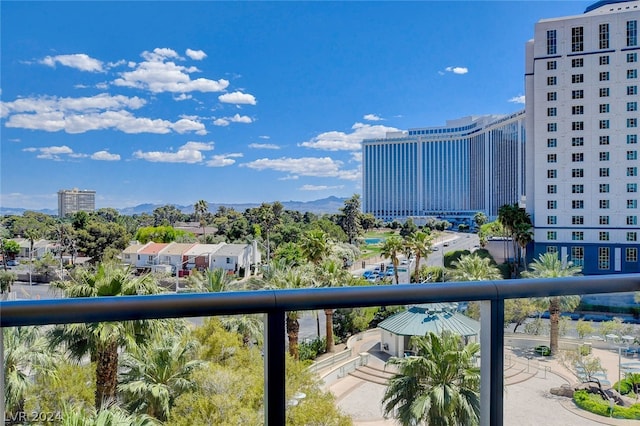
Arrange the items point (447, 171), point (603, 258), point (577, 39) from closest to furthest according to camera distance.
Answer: point (603, 258) → point (577, 39) → point (447, 171)

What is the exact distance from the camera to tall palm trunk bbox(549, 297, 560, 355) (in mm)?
1043

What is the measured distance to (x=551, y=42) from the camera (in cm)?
2159

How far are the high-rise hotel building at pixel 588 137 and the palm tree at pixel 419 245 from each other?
664 centimetres

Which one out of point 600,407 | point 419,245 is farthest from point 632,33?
point 600,407

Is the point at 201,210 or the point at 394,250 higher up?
the point at 201,210

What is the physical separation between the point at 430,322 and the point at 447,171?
2808 cm

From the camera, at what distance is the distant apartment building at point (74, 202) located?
1112 centimetres

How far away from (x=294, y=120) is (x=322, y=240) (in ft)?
70.4

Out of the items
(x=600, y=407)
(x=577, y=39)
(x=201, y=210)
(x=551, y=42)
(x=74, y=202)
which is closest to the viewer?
(x=600, y=407)

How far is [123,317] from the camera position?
32.1 inches

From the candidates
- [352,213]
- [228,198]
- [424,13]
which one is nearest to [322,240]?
[352,213]

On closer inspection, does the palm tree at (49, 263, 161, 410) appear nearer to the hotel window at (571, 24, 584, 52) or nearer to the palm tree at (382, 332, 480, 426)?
the palm tree at (382, 332, 480, 426)

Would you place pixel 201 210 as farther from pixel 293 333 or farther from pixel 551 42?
pixel 293 333

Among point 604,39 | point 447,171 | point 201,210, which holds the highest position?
point 604,39
